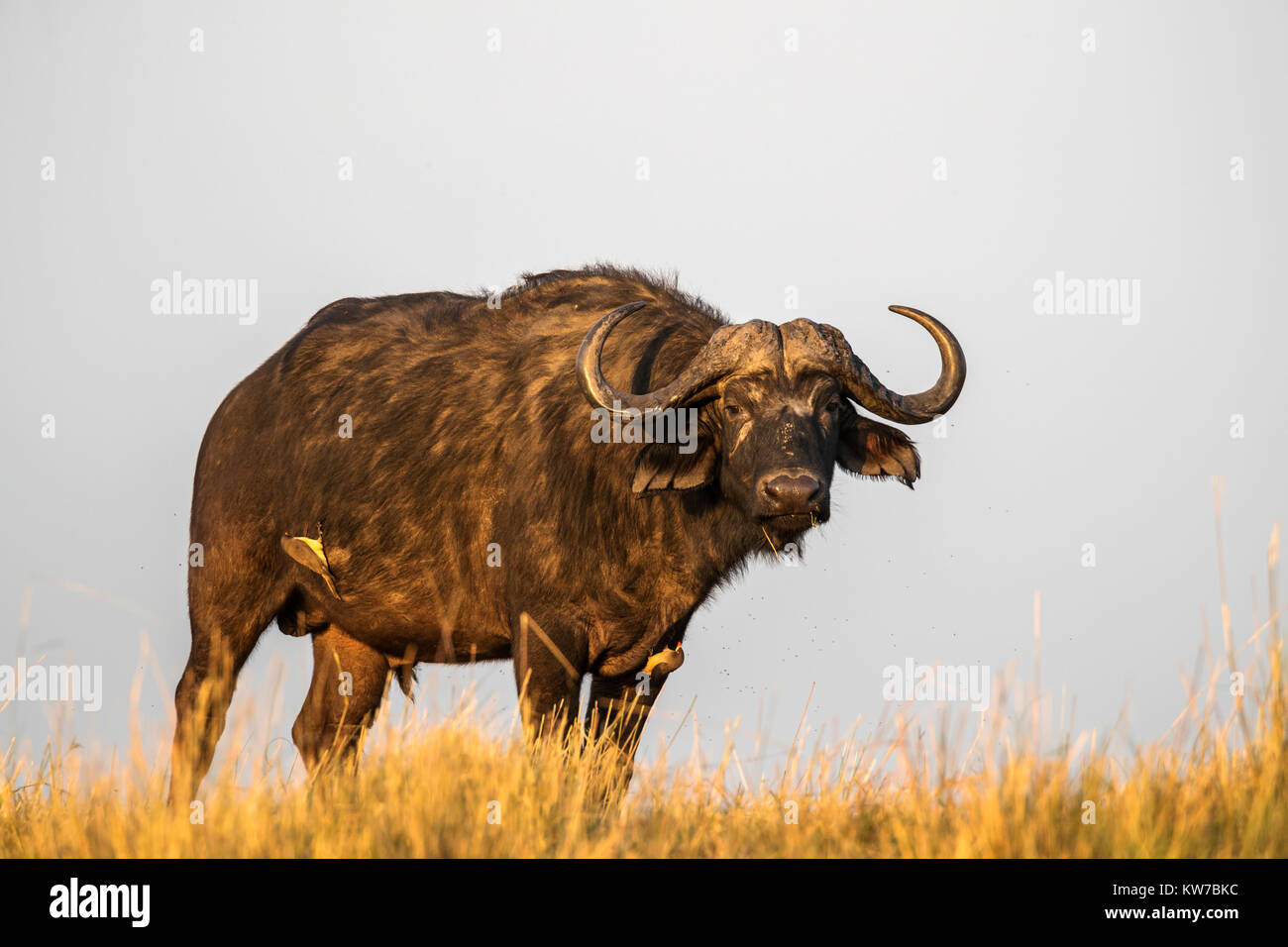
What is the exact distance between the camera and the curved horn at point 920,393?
27.5 ft

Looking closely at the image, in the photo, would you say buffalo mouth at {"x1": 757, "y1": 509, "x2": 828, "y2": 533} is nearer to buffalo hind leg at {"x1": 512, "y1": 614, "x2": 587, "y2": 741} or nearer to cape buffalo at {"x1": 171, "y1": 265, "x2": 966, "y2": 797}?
cape buffalo at {"x1": 171, "y1": 265, "x2": 966, "y2": 797}

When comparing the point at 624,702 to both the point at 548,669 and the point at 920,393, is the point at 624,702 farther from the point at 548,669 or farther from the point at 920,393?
the point at 920,393

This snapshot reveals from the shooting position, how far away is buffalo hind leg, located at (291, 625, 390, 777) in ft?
32.6

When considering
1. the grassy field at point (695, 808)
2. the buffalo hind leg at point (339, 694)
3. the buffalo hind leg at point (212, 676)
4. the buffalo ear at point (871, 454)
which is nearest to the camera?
the grassy field at point (695, 808)

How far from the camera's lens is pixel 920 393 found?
8656 millimetres

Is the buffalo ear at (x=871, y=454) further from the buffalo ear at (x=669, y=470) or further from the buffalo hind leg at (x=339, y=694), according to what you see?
the buffalo hind leg at (x=339, y=694)

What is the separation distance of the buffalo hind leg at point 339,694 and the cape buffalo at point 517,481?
15 mm

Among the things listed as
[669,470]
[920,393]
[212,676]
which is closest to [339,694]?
[212,676]

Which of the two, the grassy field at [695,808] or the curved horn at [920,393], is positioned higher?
the curved horn at [920,393]

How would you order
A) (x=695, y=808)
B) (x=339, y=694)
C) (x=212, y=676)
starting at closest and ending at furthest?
1. (x=695, y=808)
2. (x=212, y=676)
3. (x=339, y=694)

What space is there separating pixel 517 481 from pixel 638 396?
93 cm

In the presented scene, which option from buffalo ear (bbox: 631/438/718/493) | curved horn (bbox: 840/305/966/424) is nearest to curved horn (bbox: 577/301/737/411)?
buffalo ear (bbox: 631/438/718/493)

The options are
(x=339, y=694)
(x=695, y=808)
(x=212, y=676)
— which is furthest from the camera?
(x=339, y=694)

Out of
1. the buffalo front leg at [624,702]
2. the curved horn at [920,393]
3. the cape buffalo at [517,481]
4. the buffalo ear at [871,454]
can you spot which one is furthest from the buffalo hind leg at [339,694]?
the curved horn at [920,393]
